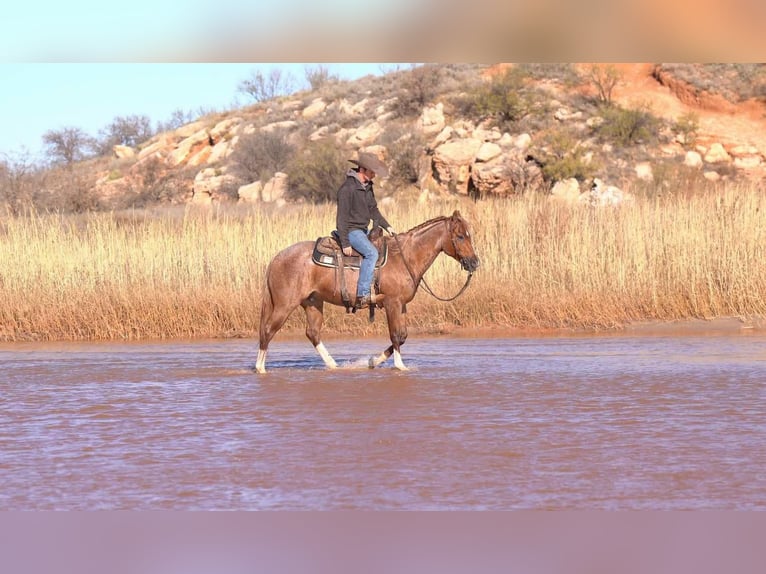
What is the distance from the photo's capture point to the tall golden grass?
16328 millimetres

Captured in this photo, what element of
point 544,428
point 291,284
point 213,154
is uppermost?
point 213,154

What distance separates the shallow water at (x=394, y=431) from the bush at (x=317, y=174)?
79.2 feet

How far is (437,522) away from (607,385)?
5.97 meters

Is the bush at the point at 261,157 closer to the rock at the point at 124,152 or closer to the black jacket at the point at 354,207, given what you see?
the rock at the point at 124,152

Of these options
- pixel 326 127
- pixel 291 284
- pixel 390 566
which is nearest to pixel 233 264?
pixel 291 284

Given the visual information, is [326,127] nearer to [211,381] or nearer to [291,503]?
[211,381]

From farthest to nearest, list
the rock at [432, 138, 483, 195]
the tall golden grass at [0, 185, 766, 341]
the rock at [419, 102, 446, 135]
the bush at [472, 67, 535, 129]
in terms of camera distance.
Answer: the rock at [419, 102, 446, 135]
the bush at [472, 67, 535, 129]
the rock at [432, 138, 483, 195]
the tall golden grass at [0, 185, 766, 341]

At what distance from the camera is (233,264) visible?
17.2m

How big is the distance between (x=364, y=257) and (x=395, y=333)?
0.94 metres

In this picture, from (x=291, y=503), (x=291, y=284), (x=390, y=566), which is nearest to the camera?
(x=390, y=566)

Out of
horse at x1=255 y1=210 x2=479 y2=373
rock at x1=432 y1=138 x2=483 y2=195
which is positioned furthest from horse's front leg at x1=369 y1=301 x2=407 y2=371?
rock at x1=432 y1=138 x2=483 y2=195

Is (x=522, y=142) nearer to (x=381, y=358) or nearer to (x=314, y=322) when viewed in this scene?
(x=314, y=322)

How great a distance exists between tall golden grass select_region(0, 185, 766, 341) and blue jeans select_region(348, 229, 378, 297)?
15.4 ft

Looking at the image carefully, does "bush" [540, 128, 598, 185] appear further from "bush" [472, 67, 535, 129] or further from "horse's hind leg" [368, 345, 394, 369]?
"horse's hind leg" [368, 345, 394, 369]
